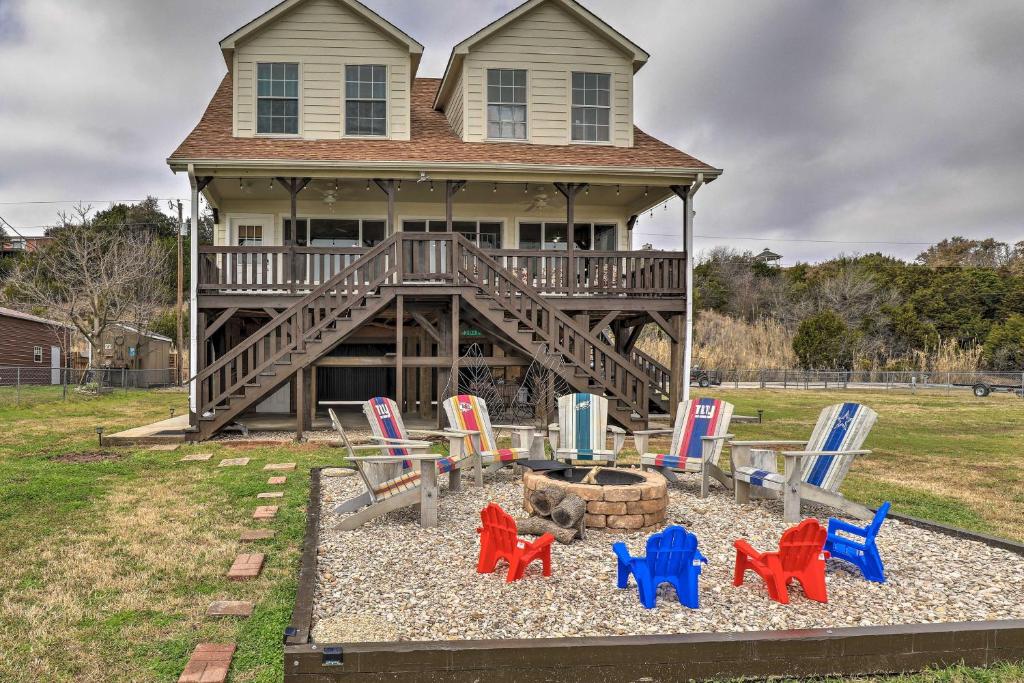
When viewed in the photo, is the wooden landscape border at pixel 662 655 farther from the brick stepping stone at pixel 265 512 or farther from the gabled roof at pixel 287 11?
the gabled roof at pixel 287 11

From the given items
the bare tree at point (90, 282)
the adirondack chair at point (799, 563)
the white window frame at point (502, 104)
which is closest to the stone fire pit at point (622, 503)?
the adirondack chair at point (799, 563)

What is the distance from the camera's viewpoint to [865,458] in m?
10.6

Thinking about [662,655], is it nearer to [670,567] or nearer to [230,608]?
[670,567]

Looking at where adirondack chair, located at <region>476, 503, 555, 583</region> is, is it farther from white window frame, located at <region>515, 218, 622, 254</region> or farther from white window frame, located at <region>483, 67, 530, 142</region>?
white window frame, located at <region>483, 67, 530, 142</region>

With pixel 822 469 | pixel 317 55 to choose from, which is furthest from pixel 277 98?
pixel 822 469

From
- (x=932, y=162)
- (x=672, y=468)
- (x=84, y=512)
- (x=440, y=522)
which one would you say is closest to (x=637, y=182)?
(x=672, y=468)

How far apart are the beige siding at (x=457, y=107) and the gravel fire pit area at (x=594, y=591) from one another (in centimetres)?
1103

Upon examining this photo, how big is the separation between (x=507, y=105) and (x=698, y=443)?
389 inches

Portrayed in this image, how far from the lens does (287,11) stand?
46.0 feet

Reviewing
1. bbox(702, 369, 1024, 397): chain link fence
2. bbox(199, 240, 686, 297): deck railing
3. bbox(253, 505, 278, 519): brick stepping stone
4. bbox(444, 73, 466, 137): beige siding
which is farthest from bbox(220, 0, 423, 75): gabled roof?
bbox(702, 369, 1024, 397): chain link fence

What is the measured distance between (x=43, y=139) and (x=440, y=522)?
42.0m

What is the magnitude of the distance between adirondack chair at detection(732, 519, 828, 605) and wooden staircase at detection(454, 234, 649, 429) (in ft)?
24.9

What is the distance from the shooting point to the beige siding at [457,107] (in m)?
14.8

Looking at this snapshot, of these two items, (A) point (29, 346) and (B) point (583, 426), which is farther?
(A) point (29, 346)
